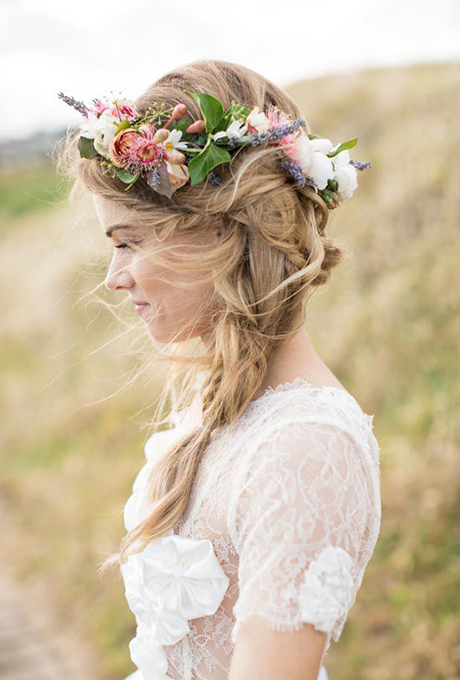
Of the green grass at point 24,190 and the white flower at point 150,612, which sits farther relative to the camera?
the green grass at point 24,190

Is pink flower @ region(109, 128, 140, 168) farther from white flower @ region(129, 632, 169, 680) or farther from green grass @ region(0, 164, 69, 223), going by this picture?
green grass @ region(0, 164, 69, 223)

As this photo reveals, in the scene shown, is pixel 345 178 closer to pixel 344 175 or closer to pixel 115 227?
pixel 344 175

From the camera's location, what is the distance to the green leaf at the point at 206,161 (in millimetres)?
1720

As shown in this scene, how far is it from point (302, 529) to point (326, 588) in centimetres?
13

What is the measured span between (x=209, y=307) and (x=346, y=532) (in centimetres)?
66

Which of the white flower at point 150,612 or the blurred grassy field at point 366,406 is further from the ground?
the white flower at point 150,612

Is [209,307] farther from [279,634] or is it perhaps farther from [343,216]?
[343,216]

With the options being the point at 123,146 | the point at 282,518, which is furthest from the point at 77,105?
the point at 282,518

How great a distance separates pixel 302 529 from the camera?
142 cm

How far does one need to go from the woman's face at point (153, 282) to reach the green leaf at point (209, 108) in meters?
0.29

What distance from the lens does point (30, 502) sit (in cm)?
696

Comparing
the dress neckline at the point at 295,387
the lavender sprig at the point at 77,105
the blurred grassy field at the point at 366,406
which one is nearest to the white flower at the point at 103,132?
the lavender sprig at the point at 77,105

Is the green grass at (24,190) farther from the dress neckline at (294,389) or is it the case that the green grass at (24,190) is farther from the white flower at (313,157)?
the dress neckline at (294,389)

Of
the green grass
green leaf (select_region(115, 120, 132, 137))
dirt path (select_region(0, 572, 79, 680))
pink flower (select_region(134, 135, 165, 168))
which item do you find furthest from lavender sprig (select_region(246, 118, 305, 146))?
the green grass
